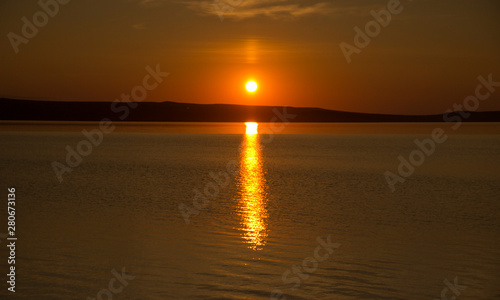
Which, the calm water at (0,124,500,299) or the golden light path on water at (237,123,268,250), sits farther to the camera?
the golden light path on water at (237,123,268,250)

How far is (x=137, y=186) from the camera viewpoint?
1021 inches

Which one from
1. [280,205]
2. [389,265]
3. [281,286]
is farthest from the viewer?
[280,205]

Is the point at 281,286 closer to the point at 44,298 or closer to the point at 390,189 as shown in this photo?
the point at 44,298

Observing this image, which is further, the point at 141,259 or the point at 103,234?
the point at 103,234

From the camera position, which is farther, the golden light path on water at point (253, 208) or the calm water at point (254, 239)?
the golden light path on water at point (253, 208)

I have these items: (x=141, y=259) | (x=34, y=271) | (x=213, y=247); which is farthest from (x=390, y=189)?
(x=34, y=271)

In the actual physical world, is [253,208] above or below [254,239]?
above

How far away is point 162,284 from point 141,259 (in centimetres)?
184

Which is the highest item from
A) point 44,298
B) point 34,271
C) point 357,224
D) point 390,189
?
point 390,189

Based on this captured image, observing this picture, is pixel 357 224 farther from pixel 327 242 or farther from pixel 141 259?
pixel 141 259

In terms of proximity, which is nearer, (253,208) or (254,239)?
(254,239)

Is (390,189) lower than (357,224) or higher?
higher

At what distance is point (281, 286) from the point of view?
980cm

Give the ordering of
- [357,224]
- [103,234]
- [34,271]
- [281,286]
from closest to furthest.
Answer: [281,286] < [34,271] < [103,234] < [357,224]
